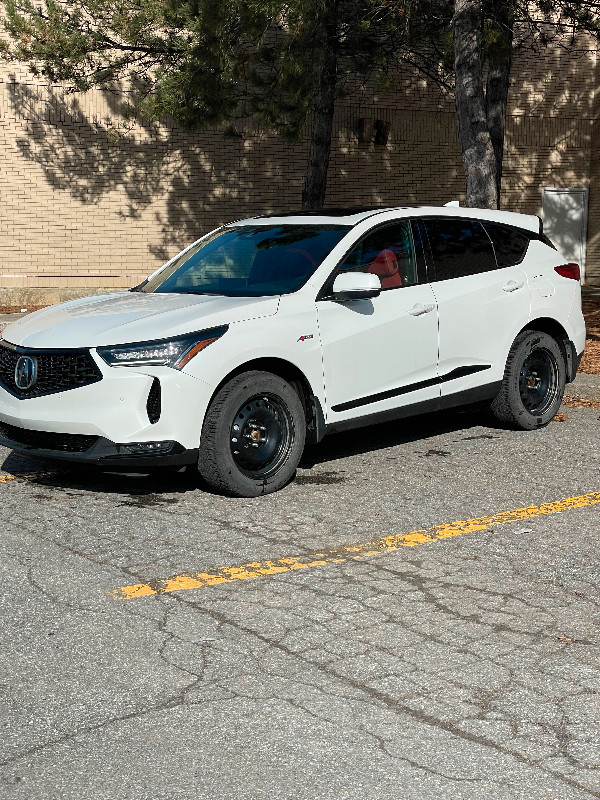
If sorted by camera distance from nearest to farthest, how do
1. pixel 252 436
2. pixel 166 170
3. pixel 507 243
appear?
pixel 252 436 → pixel 507 243 → pixel 166 170

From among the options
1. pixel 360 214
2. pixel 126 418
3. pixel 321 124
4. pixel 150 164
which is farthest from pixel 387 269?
pixel 150 164

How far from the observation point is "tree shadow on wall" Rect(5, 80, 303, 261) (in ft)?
68.9

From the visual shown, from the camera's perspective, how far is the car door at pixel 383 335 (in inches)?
303

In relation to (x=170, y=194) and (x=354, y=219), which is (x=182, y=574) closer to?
(x=354, y=219)

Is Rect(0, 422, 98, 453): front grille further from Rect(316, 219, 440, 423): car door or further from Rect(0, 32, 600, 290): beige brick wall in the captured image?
Rect(0, 32, 600, 290): beige brick wall

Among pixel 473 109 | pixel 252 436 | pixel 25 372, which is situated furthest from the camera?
pixel 473 109

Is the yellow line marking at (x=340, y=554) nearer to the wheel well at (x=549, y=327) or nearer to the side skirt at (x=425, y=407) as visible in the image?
the side skirt at (x=425, y=407)

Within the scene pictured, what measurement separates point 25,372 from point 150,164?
1526 centimetres

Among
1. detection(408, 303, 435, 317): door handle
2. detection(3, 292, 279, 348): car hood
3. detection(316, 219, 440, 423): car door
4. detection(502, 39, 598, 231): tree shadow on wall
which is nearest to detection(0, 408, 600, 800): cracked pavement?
detection(316, 219, 440, 423): car door

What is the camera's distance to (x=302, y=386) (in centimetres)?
762

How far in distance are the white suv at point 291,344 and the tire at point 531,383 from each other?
0.01 m

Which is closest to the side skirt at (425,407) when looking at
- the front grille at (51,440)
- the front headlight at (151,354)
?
the front headlight at (151,354)

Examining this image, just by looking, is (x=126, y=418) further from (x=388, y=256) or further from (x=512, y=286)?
(x=512, y=286)

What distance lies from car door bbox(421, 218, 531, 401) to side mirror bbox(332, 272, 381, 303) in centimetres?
89
